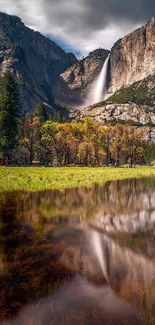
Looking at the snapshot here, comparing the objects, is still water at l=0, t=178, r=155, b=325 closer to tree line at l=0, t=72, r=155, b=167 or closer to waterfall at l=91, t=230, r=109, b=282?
waterfall at l=91, t=230, r=109, b=282

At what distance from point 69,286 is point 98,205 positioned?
1092cm

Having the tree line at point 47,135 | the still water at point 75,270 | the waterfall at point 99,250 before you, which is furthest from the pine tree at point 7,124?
the waterfall at point 99,250

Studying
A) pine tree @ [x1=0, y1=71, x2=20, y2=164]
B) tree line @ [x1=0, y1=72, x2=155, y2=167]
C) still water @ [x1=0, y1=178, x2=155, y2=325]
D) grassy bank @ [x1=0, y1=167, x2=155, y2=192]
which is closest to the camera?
still water @ [x1=0, y1=178, x2=155, y2=325]

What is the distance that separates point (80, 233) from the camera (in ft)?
34.2

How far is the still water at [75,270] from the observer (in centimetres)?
498

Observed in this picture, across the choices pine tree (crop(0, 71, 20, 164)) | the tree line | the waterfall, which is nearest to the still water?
the waterfall

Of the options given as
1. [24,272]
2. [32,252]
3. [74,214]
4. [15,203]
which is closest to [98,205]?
[74,214]

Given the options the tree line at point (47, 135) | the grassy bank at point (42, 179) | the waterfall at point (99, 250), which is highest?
the tree line at point (47, 135)

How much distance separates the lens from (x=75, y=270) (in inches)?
270

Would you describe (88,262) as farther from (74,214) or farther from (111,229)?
(74,214)

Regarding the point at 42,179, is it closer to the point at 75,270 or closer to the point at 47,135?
the point at 75,270

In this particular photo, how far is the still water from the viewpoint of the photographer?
4.98 metres

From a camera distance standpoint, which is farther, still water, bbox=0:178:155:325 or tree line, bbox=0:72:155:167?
tree line, bbox=0:72:155:167

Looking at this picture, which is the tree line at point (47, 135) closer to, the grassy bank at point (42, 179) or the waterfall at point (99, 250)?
the grassy bank at point (42, 179)
